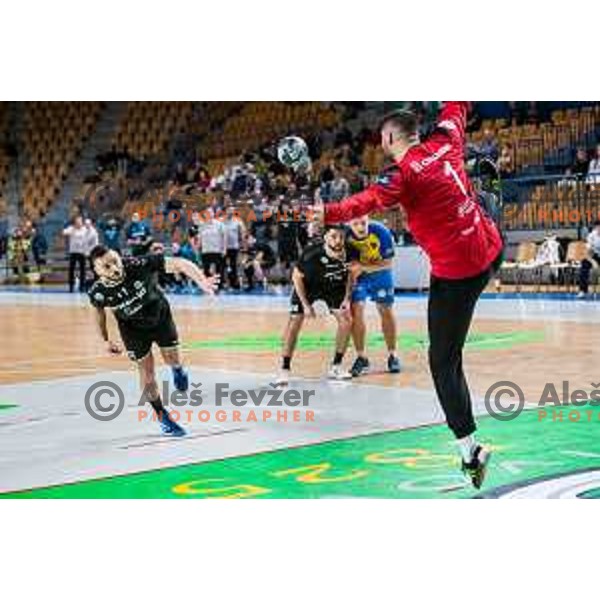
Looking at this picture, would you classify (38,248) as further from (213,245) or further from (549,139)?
(549,139)

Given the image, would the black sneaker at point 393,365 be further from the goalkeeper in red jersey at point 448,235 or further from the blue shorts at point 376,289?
the goalkeeper in red jersey at point 448,235

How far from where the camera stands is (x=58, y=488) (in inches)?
218

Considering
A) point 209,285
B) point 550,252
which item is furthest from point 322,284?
point 550,252

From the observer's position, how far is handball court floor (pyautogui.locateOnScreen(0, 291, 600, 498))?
557 centimetres

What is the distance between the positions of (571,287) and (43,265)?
14723 millimetres

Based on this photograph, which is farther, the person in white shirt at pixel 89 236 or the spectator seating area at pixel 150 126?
the spectator seating area at pixel 150 126

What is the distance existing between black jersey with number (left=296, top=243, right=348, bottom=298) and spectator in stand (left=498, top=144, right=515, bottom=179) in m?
10.4

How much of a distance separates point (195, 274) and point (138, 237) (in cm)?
1412

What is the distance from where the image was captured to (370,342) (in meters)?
11.7

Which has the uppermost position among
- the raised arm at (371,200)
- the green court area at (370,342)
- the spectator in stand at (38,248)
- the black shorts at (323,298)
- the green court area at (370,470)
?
the spectator in stand at (38,248)

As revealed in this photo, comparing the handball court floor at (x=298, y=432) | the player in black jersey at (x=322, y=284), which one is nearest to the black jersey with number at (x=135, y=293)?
the handball court floor at (x=298, y=432)

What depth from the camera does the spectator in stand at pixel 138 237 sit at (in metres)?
19.1

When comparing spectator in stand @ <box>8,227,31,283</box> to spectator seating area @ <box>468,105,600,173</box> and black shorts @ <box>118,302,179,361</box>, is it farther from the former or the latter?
black shorts @ <box>118,302,179,361</box>

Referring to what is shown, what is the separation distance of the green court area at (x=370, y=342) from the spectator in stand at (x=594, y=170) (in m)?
6.04
